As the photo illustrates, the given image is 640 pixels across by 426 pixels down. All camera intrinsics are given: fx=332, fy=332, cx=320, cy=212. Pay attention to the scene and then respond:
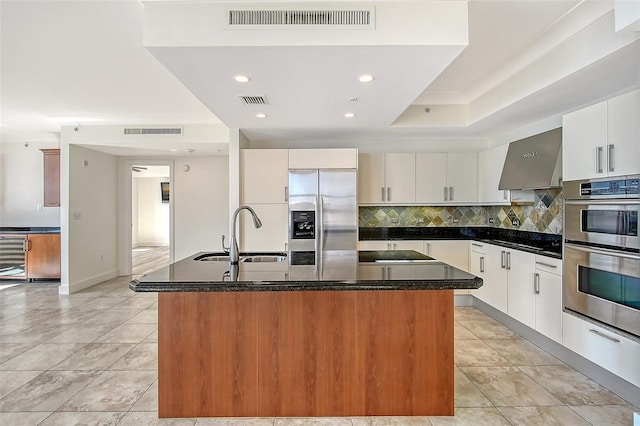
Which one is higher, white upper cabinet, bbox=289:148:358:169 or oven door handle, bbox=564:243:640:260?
white upper cabinet, bbox=289:148:358:169

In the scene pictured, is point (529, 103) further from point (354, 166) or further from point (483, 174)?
point (354, 166)

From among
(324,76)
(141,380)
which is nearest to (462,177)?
(324,76)

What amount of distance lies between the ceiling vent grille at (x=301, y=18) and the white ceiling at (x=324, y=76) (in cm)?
14

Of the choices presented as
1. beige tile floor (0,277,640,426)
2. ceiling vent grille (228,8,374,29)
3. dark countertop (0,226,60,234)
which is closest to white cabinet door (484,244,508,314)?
beige tile floor (0,277,640,426)

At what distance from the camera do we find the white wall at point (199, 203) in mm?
6426

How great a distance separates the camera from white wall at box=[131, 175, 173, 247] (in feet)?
37.3

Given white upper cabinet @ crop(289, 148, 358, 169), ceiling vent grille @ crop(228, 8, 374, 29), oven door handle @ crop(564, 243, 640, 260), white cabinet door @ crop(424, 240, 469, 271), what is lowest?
white cabinet door @ crop(424, 240, 469, 271)

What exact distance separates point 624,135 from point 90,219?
6.91 metres

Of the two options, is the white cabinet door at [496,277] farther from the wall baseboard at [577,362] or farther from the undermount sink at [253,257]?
the undermount sink at [253,257]

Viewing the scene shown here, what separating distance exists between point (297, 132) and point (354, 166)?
885mm

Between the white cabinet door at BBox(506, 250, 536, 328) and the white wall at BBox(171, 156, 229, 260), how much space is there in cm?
481

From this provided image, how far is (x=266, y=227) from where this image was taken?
4395 mm

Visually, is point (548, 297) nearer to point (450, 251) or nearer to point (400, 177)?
point (450, 251)

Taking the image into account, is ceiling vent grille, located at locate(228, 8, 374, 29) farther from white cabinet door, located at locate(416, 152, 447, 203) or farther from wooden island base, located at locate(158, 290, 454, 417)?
white cabinet door, located at locate(416, 152, 447, 203)
